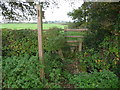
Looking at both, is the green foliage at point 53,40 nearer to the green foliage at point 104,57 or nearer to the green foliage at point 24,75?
the green foliage at point 104,57

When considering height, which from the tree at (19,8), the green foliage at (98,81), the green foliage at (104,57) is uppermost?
the tree at (19,8)

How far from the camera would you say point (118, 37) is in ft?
7.89

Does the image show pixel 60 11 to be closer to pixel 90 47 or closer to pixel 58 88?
pixel 90 47

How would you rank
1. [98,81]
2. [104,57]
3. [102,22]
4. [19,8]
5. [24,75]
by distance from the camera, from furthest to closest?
1. [19,8]
2. [102,22]
3. [104,57]
4. [24,75]
5. [98,81]

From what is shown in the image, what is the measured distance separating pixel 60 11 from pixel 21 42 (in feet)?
5.88

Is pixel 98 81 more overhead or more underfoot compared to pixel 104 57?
more underfoot

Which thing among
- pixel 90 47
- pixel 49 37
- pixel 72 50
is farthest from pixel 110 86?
pixel 49 37

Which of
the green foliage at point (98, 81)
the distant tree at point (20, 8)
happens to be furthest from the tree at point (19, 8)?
the green foliage at point (98, 81)

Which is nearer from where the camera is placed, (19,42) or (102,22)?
(102,22)

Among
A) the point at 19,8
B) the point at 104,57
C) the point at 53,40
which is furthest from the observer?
the point at 19,8

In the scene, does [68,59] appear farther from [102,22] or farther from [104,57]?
[102,22]

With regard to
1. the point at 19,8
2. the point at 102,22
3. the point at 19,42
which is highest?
the point at 19,8

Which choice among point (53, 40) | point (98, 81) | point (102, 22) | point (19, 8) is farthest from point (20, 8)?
point (98, 81)

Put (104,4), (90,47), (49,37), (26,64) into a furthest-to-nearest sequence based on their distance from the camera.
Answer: (49,37), (90,47), (104,4), (26,64)
